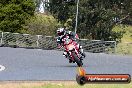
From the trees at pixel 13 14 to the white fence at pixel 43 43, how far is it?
7413 mm

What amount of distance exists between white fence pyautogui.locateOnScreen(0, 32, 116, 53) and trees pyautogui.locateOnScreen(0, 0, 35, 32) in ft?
24.3

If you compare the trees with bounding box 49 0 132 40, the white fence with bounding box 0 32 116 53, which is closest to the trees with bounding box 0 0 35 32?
the white fence with bounding box 0 32 116 53

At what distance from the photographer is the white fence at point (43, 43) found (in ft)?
104

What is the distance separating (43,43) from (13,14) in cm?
966

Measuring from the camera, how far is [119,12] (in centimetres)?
5406

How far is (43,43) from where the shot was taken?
109 feet

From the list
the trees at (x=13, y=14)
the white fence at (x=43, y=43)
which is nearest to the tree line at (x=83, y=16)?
the trees at (x=13, y=14)

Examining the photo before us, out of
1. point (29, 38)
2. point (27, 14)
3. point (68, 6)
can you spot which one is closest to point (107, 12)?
point (68, 6)

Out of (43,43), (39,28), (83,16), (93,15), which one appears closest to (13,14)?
(43,43)

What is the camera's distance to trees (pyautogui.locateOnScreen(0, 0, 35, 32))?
1622 inches

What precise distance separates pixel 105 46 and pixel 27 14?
45.1ft

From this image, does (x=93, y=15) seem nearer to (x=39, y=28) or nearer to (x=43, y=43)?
(x=39, y=28)

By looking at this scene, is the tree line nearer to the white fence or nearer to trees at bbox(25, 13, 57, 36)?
trees at bbox(25, 13, 57, 36)

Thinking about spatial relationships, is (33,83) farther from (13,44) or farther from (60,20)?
(60,20)
